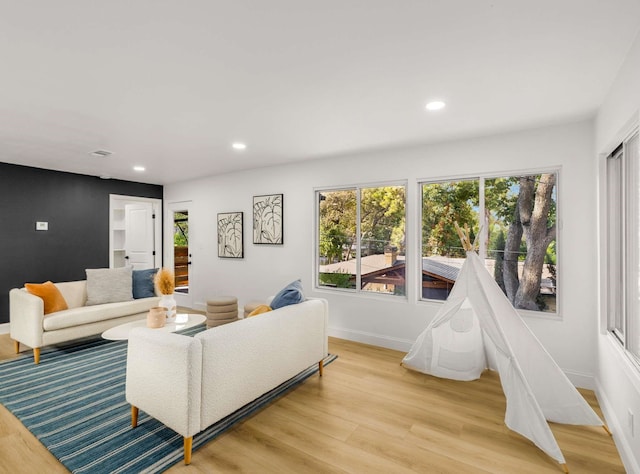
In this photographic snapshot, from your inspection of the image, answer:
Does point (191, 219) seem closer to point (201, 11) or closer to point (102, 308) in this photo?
point (102, 308)

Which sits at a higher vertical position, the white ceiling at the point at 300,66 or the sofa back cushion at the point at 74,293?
the white ceiling at the point at 300,66

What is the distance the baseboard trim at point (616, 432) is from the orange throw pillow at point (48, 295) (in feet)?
16.9

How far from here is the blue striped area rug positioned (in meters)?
1.97

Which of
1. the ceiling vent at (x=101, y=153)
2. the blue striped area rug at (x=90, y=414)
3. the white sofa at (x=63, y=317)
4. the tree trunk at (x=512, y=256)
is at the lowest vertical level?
the blue striped area rug at (x=90, y=414)

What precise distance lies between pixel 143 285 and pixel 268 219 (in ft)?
6.53

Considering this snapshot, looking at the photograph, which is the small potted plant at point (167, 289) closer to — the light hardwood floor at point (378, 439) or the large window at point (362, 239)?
the light hardwood floor at point (378, 439)

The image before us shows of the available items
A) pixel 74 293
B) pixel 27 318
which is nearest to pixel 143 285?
pixel 74 293

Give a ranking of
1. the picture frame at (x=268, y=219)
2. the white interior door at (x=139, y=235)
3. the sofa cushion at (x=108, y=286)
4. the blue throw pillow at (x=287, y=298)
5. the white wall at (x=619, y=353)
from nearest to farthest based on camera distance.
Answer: the white wall at (x=619, y=353)
the blue throw pillow at (x=287, y=298)
the sofa cushion at (x=108, y=286)
the picture frame at (x=268, y=219)
the white interior door at (x=139, y=235)

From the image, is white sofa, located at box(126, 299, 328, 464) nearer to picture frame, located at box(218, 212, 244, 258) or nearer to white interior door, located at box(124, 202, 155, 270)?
picture frame, located at box(218, 212, 244, 258)

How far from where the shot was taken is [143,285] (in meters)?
4.66

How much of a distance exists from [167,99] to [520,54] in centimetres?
238

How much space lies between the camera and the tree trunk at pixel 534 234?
3125 mm

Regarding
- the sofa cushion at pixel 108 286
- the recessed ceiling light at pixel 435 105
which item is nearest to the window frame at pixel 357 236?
the recessed ceiling light at pixel 435 105

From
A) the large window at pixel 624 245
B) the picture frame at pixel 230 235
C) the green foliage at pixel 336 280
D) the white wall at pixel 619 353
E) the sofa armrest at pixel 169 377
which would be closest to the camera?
the white wall at pixel 619 353
